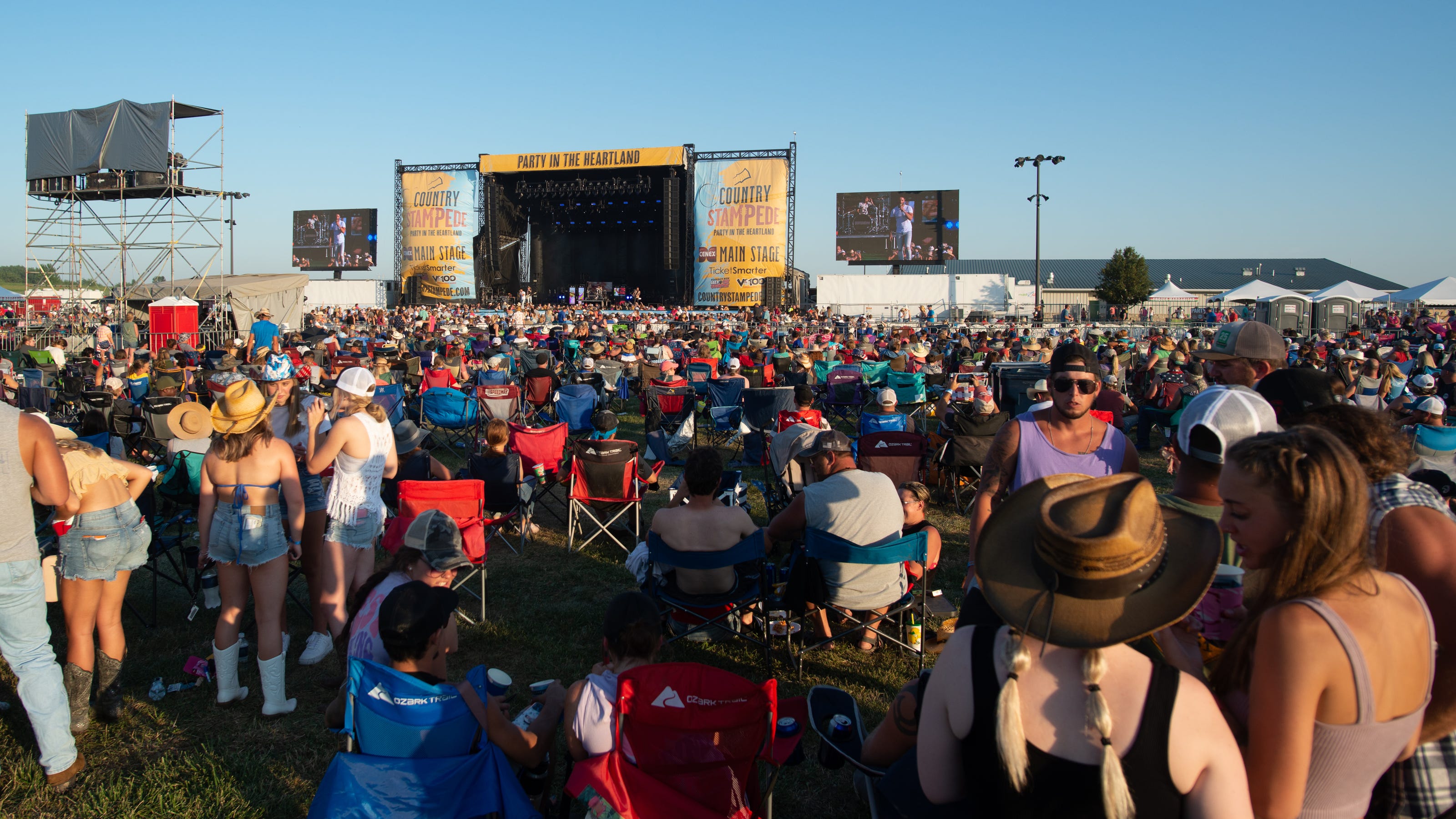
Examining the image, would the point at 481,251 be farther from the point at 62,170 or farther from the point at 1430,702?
the point at 1430,702

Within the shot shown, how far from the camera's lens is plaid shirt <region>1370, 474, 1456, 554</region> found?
68.1 inches

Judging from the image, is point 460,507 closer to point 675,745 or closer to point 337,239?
point 675,745

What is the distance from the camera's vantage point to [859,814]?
2840 millimetres

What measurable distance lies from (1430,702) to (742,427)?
6635 millimetres

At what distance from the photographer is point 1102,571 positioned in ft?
3.87

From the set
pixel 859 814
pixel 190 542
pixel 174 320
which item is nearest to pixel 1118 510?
pixel 859 814

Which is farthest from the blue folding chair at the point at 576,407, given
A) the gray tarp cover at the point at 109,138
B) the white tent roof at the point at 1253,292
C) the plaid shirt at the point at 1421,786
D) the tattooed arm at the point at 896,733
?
the white tent roof at the point at 1253,292

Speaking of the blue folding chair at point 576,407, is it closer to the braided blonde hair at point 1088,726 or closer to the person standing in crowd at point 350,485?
the person standing in crowd at point 350,485

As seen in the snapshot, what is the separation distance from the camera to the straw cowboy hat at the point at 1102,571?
1.18 metres

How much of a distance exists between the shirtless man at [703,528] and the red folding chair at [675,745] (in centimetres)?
155

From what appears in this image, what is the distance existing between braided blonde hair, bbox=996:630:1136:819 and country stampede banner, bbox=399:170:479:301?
110 feet

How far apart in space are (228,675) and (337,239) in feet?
144

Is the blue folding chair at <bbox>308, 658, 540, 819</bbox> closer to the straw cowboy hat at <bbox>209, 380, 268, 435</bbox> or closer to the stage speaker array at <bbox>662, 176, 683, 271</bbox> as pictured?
the straw cowboy hat at <bbox>209, 380, 268, 435</bbox>

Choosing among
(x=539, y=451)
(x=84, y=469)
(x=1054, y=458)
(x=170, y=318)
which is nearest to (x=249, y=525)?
(x=84, y=469)
